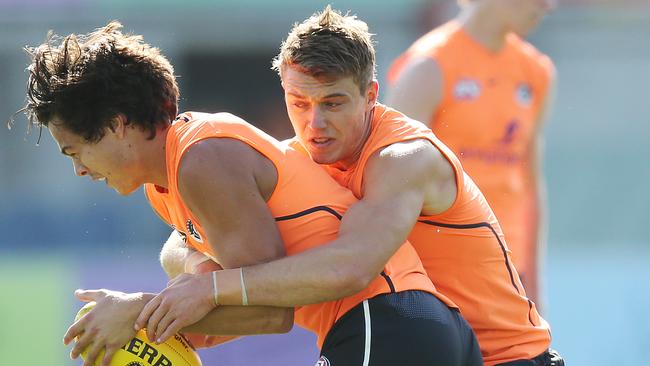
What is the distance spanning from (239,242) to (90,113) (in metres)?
0.80

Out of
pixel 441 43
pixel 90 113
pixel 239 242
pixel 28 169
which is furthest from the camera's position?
pixel 28 169

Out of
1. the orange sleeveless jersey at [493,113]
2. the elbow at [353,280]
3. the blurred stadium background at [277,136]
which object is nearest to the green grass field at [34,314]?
the blurred stadium background at [277,136]

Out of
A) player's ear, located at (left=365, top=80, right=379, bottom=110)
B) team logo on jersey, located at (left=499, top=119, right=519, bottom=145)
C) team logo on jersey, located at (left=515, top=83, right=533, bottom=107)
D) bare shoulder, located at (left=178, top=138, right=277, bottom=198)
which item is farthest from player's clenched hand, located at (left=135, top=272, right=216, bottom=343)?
team logo on jersey, located at (left=515, top=83, right=533, bottom=107)

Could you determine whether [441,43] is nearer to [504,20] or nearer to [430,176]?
[504,20]

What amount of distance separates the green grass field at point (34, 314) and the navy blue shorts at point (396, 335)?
5.86 metres

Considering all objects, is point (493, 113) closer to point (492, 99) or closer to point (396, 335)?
point (492, 99)

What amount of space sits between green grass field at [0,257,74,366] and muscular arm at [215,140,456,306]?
19.4ft

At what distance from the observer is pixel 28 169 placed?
46.1 feet

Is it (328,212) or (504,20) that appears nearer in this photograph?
(328,212)

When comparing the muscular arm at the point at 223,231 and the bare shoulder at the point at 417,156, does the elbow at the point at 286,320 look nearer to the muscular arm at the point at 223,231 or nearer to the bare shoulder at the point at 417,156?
the muscular arm at the point at 223,231

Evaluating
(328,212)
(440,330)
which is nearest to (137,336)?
(328,212)

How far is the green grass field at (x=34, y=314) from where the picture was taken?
30.0 feet

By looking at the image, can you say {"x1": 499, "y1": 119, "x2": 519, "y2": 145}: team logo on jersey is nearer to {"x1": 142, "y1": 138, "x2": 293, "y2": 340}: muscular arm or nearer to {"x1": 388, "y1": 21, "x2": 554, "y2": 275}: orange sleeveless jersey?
{"x1": 388, "y1": 21, "x2": 554, "y2": 275}: orange sleeveless jersey

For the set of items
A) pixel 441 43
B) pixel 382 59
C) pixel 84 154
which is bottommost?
pixel 84 154
